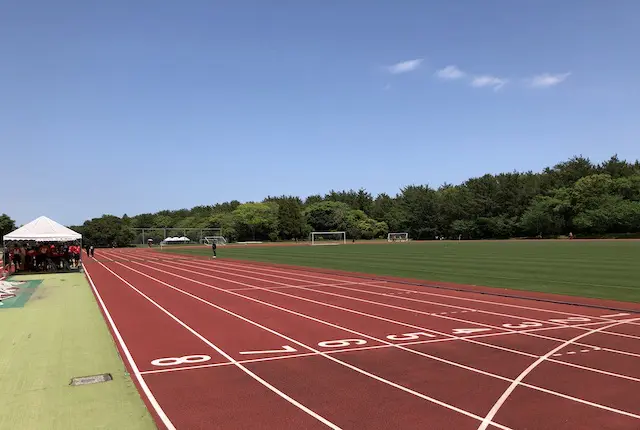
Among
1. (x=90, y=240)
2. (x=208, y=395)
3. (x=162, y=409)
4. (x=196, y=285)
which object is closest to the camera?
(x=162, y=409)

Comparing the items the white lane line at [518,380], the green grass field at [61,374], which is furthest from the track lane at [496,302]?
the green grass field at [61,374]

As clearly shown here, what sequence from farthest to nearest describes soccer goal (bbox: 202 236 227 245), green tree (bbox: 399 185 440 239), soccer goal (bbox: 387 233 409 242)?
green tree (bbox: 399 185 440 239) → soccer goal (bbox: 387 233 409 242) → soccer goal (bbox: 202 236 227 245)

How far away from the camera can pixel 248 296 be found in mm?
16625

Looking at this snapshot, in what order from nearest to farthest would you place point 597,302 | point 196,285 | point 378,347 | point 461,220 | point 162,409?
point 162,409 → point 378,347 → point 597,302 → point 196,285 → point 461,220

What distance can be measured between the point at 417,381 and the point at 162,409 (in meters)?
3.42

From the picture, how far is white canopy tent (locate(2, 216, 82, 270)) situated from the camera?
82.8 feet

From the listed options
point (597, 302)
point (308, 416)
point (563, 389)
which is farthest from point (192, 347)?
point (597, 302)

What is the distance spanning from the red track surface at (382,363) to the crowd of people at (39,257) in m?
16.5

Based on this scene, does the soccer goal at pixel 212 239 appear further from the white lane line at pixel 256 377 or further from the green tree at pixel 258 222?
the white lane line at pixel 256 377

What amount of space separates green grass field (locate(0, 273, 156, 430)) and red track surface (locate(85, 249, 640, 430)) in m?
0.31

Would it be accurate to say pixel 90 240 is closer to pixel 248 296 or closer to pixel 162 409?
pixel 248 296

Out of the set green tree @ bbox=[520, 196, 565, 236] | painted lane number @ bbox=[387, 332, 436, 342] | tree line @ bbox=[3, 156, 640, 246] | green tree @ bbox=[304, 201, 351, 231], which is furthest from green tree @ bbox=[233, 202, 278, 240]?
painted lane number @ bbox=[387, 332, 436, 342]

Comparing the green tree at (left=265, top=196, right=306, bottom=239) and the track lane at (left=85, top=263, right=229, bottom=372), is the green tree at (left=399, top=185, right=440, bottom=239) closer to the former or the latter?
the green tree at (left=265, top=196, right=306, bottom=239)

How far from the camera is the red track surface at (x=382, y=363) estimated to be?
5676mm
